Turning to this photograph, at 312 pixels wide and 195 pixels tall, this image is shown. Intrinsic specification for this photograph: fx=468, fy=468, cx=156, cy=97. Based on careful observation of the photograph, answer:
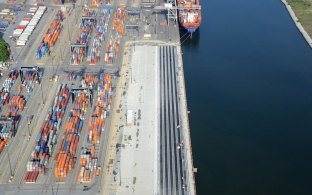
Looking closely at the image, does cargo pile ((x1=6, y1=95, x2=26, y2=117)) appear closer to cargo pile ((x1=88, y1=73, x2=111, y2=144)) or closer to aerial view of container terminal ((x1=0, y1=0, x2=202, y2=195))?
aerial view of container terminal ((x1=0, y1=0, x2=202, y2=195))

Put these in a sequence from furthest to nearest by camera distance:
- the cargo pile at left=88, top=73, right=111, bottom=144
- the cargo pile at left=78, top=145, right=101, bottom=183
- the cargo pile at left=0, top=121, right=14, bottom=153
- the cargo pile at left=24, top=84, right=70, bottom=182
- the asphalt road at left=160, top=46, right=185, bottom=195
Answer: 1. the cargo pile at left=88, top=73, right=111, bottom=144
2. the cargo pile at left=0, top=121, right=14, bottom=153
3. the cargo pile at left=24, top=84, right=70, bottom=182
4. the cargo pile at left=78, top=145, right=101, bottom=183
5. the asphalt road at left=160, top=46, right=185, bottom=195

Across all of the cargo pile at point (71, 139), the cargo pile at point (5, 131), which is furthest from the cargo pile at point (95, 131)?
the cargo pile at point (5, 131)

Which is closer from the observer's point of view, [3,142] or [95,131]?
[3,142]

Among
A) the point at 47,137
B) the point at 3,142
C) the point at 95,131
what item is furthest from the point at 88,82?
the point at 3,142

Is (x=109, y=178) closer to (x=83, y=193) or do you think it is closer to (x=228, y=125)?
(x=83, y=193)

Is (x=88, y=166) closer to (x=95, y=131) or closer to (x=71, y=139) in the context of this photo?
(x=71, y=139)

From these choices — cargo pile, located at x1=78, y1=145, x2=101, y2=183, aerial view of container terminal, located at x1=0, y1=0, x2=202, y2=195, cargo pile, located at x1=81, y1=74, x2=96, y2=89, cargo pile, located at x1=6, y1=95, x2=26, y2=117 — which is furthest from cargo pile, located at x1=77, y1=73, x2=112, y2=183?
cargo pile, located at x1=6, y1=95, x2=26, y2=117
